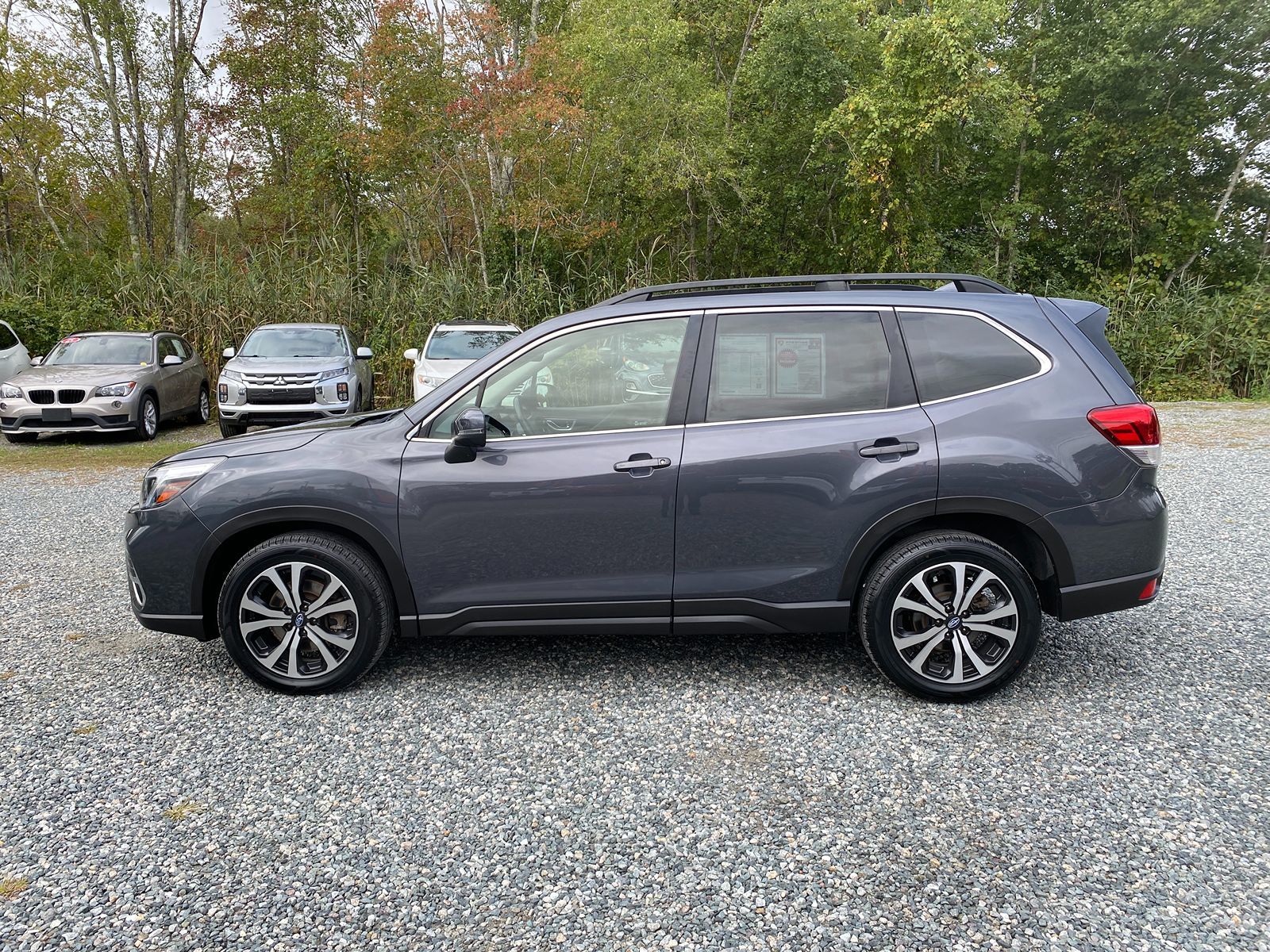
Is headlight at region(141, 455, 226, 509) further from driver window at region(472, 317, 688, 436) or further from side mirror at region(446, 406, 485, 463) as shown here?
driver window at region(472, 317, 688, 436)

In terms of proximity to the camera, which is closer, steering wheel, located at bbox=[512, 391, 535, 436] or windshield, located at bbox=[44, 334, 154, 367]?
steering wheel, located at bbox=[512, 391, 535, 436]

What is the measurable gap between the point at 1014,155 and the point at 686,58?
903 centimetres

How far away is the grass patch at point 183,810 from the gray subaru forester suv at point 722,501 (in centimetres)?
83

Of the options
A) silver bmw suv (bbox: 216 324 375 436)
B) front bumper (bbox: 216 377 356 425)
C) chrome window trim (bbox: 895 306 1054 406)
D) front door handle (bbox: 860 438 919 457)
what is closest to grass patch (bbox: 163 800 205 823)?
front door handle (bbox: 860 438 919 457)

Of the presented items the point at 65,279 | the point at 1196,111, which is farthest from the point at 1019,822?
the point at 1196,111

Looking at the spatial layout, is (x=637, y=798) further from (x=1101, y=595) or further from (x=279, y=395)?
(x=279, y=395)

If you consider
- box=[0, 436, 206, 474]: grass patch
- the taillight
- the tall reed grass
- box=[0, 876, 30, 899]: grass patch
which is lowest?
box=[0, 876, 30, 899]: grass patch

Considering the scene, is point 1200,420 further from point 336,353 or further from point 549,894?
point 549,894

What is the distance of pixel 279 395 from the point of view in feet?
38.8

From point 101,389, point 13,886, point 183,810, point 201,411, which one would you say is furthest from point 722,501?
point 201,411

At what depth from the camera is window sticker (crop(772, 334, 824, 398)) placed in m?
3.69

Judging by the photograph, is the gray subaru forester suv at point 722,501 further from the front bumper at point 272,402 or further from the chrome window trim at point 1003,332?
the front bumper at point 272,402

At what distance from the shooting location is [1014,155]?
22.2 m

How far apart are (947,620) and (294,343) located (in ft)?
38.2
